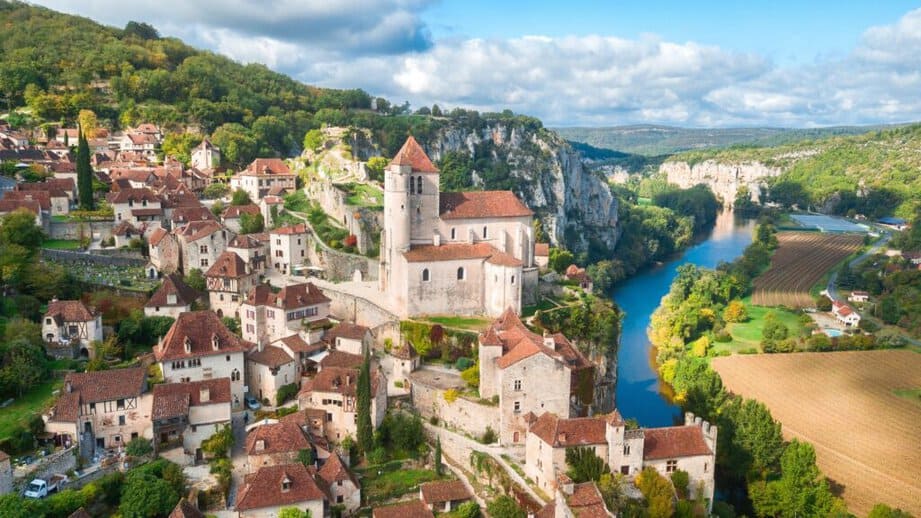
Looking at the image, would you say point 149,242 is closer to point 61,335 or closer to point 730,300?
point 61,335

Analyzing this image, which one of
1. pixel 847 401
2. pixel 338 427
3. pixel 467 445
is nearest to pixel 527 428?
pixel 467 445

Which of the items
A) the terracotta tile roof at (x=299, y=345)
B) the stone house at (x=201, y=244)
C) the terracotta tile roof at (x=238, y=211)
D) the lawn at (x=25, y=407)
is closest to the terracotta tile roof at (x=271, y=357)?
the terracotta tile roof at (x=299, y=345)

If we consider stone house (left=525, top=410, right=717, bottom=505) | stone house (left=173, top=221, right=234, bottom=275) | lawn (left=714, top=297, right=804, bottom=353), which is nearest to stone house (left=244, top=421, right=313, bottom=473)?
stone house (left=525, top=410, right=717, bottom=505)

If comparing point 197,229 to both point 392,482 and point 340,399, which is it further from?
point 392,482

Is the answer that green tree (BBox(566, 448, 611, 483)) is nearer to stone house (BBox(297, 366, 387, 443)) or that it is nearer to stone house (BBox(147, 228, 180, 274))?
stone house (BBox(297, 366, 387, 443))

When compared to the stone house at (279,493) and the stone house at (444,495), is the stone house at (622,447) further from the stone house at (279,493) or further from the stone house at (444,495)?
the stone house at (279,493)

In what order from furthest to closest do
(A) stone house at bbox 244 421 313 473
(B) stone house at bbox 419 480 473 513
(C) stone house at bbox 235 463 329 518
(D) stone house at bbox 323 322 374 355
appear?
1. (D) stone house at bbox 323 322 374 355
2. (A) stone house at bbox 244 421 313 473
3. (B) stone house at bbox 419 480 473 513
4. (C) stone house at bbox 235 463 329 518
